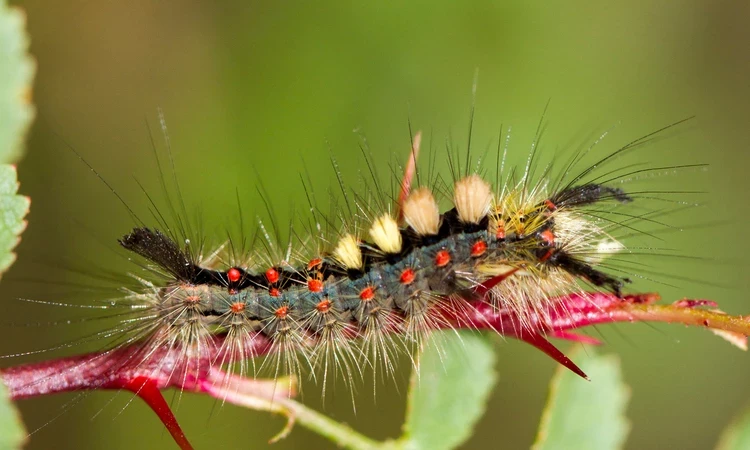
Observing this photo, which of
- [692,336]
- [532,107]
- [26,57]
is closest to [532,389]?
[692,336]

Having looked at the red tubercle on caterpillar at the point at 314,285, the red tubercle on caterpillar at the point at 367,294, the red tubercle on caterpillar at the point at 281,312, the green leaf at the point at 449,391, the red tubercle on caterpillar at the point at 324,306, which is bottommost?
the green leaf at the point at 449,391

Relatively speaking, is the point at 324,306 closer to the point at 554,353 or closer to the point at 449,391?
the point at 449,391

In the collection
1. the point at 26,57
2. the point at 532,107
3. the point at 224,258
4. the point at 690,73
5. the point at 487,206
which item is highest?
the point at 690,73

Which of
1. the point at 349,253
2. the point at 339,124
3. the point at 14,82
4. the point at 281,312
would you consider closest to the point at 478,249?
the point at 349,253

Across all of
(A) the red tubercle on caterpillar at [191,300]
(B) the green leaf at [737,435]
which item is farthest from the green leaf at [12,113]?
(B) the green leaf at [737,435]

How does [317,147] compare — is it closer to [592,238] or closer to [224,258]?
[224,258]

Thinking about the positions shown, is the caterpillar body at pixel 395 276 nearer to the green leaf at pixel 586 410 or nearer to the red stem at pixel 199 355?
the red stem at pixel 199 355
